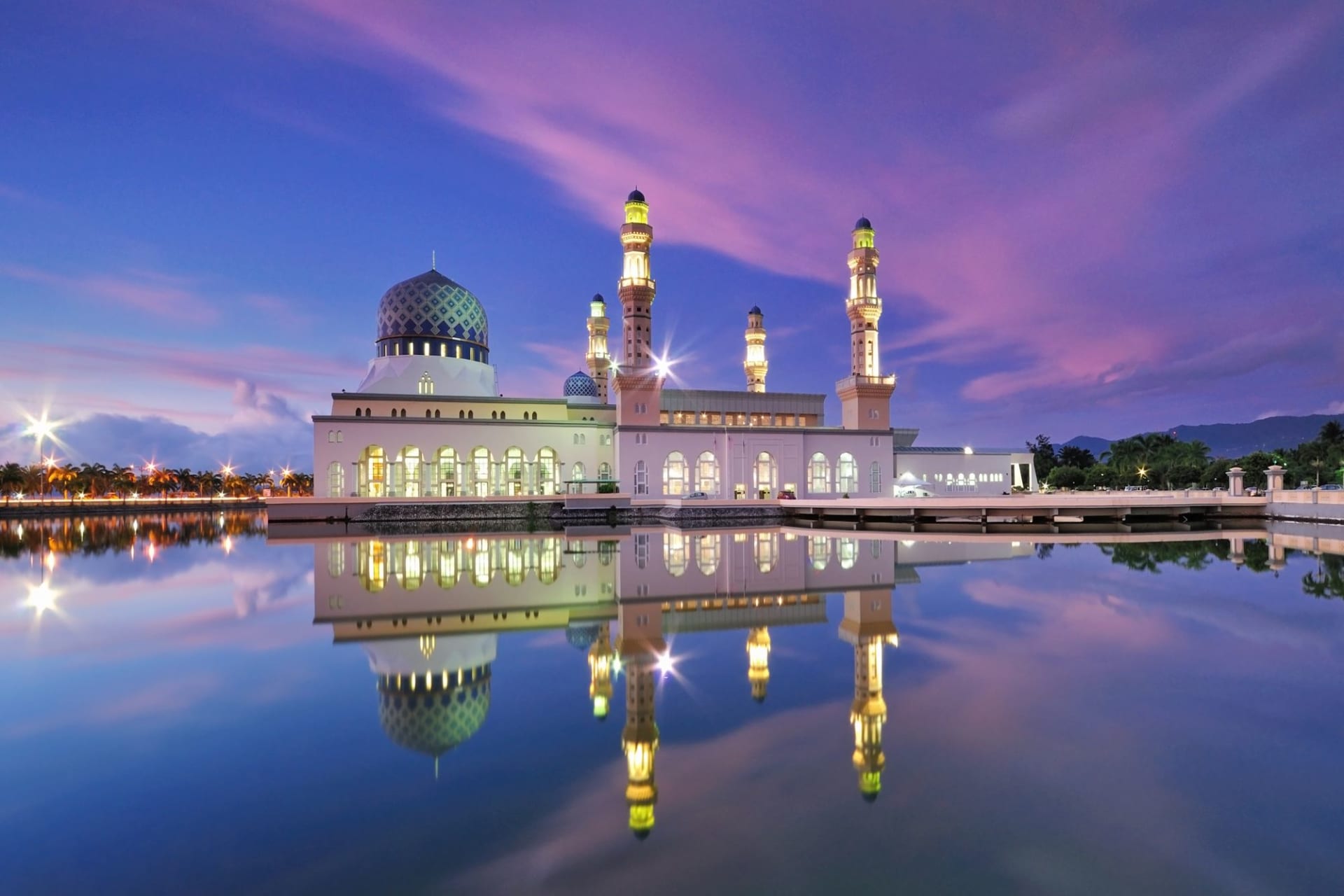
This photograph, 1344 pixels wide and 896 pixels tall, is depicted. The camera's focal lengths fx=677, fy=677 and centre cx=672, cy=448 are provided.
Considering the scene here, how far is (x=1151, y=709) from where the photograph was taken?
19.8 feet

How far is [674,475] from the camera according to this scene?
44.8 meters

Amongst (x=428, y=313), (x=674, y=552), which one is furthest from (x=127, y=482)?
(x=674, y=552)

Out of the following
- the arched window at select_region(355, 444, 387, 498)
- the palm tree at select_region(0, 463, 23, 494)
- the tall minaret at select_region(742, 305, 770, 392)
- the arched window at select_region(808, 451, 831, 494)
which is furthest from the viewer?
the palm tree at select_region(0, 463, 23, 494)

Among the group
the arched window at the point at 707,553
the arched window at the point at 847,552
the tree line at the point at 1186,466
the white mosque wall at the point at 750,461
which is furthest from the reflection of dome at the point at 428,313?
the tree line at the point at 1186,466

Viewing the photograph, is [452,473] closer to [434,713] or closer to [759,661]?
[759,661]

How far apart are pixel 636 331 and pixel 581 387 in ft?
29.6

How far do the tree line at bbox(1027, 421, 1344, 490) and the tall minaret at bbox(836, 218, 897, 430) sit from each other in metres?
17.1

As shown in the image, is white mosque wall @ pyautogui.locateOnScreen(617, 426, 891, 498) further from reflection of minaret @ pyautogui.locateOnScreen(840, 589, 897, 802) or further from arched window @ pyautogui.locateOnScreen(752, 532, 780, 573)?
reflection of minaret @ pyautogui.locateOnScreen(840, 589, 897, 802)

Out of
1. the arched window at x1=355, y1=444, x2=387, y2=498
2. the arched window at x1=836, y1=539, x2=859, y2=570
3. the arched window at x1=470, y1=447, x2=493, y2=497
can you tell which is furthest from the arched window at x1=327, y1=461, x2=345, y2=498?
the arched window at x1=836, y1=539, x2=859, y2=570

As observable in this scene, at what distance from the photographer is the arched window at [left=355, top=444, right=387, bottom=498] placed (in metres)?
40.6

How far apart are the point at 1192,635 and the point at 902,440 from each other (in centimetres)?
4679

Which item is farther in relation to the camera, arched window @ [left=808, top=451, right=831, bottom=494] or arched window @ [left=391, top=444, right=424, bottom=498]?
arched window @ [left=808, top=451, right=831, bottom=494]

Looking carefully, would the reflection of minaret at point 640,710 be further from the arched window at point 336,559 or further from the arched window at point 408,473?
the arched window at point 408,473

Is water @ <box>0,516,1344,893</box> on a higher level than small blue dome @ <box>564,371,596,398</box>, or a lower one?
lower
